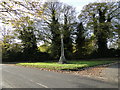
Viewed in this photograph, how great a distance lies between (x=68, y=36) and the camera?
25.7 m

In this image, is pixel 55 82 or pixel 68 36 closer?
pixel 55 82

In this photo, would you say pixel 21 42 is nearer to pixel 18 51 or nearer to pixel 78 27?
pixel 18 51

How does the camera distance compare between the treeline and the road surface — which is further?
the treeline

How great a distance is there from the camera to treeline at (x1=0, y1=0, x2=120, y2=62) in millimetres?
25047

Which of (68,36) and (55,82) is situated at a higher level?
(68,36)

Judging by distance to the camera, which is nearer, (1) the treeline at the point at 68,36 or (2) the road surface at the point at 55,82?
(2) the road surface at the point at 55,82

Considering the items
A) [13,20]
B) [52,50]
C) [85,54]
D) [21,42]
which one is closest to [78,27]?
[85,54]

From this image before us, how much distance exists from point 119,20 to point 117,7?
9.44ft

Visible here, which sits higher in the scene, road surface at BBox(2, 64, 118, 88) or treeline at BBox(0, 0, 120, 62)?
treeline at BBox(0, 0, 120, 62)

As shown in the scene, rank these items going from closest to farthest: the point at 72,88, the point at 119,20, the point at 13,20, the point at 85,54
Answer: the point at 72,88 → the point at 13,20 → the point at 119,20 → the point at 85,54

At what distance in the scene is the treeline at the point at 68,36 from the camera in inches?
986

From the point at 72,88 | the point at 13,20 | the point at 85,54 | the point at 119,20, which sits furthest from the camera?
the point at 85,54

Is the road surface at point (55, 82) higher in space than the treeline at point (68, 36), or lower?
lower

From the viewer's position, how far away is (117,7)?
965 inches
